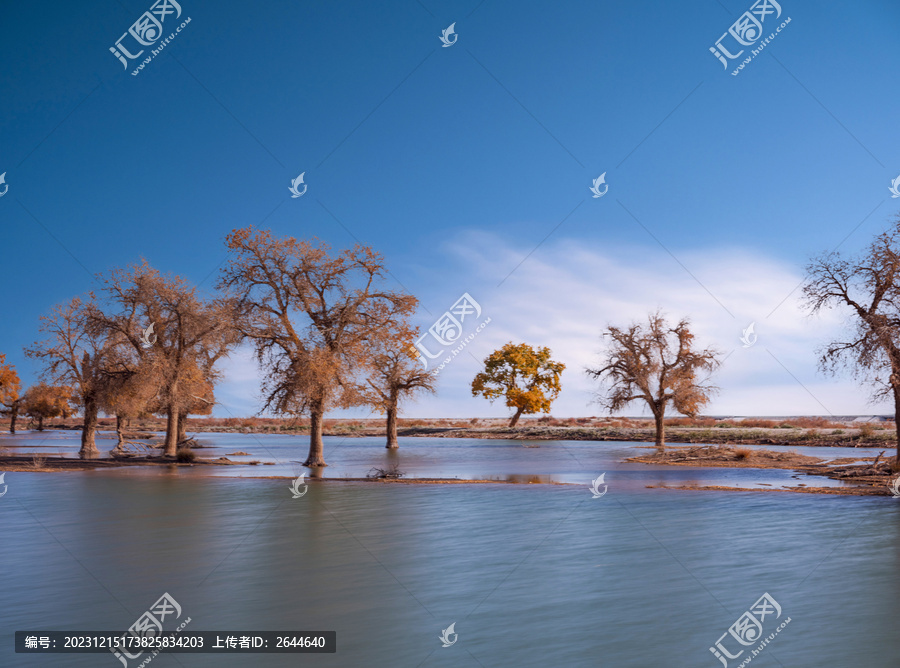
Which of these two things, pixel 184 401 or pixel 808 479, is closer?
pixel 808 479

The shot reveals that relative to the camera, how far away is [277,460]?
36656mm

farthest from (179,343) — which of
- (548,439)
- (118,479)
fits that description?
(548,439)

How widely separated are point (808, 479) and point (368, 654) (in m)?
23.5

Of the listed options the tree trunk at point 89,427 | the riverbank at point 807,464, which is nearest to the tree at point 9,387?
the tree trunk at point 89,427

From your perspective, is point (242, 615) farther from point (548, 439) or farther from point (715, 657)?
point (548, 439)

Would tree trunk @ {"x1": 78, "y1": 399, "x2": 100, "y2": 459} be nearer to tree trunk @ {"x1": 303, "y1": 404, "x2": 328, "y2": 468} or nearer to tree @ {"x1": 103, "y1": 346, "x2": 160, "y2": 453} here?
tree @ {"x1": 103, "y1": 346, "x2": 160, "y2": 453}
